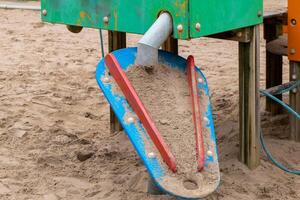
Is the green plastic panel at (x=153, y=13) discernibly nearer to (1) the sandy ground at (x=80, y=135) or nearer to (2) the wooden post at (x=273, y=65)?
(1) the sandy ground at (x=80, y=135)

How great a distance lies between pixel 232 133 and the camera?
3.88 metres

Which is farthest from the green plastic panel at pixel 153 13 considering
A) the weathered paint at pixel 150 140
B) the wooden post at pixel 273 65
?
the wooden post at pixel 273 65

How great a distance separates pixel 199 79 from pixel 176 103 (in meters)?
0.19

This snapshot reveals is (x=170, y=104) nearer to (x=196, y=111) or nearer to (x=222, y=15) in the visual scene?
(x=196, y=111)

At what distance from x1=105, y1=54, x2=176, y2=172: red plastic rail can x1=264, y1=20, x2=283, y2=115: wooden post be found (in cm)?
149

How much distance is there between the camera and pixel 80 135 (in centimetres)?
421

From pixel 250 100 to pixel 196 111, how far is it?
61 cm

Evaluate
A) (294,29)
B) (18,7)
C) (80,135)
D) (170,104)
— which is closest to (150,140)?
(170,104)

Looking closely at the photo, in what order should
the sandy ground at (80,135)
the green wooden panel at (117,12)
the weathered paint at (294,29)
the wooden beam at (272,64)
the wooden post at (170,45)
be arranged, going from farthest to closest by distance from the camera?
the wooden beam at (272,64), the wooden post at (170,45), the weathered paint at (294,29), the sandy ground at (80,135), the green wooden panel at (117,12)

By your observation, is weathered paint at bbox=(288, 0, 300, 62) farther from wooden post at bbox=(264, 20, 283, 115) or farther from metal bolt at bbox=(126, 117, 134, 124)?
metal bolt at bbox=(126, 117, 134, 124)

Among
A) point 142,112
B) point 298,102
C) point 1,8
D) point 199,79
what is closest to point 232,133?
point 298,102

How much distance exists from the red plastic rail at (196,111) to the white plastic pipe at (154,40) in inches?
8.1

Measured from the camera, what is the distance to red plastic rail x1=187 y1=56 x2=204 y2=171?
2.58 metres

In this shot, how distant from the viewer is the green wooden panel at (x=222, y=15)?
2717 mm
